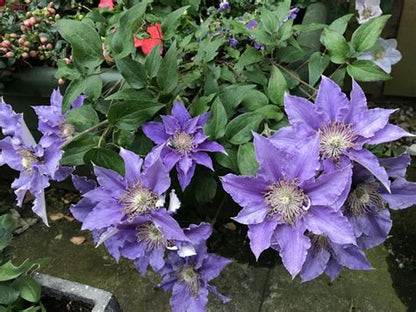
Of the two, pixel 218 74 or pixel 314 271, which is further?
pixel 218 74

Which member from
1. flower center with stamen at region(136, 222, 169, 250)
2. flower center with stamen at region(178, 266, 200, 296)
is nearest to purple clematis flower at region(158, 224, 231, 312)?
flower center with stamen at region(178, 266, 200, 296)

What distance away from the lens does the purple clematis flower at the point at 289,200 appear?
0.74 metres

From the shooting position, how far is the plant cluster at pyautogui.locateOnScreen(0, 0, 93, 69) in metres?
1.47

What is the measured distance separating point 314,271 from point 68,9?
1.21 m

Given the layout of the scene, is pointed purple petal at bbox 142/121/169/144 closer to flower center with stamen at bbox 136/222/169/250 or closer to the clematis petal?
flower center with stamen at bbox 136/222/169/250

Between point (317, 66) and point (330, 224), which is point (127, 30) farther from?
point (330, 224)

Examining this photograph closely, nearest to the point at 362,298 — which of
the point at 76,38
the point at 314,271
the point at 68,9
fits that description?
the point at 314,271

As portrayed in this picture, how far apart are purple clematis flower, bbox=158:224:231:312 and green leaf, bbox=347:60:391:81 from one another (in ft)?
1.55

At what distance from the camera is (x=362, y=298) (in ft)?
5.04

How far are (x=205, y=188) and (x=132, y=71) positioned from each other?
305mm

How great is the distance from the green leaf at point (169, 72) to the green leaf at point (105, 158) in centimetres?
17

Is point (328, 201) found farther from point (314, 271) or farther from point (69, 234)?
point (69, 234)

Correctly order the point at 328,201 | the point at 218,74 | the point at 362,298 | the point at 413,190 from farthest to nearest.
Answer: the point at 362,298, the point at 218,74, the point at 413,190, the point at 328,201

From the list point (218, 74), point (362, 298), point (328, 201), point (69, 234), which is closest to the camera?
point (328, 201)
